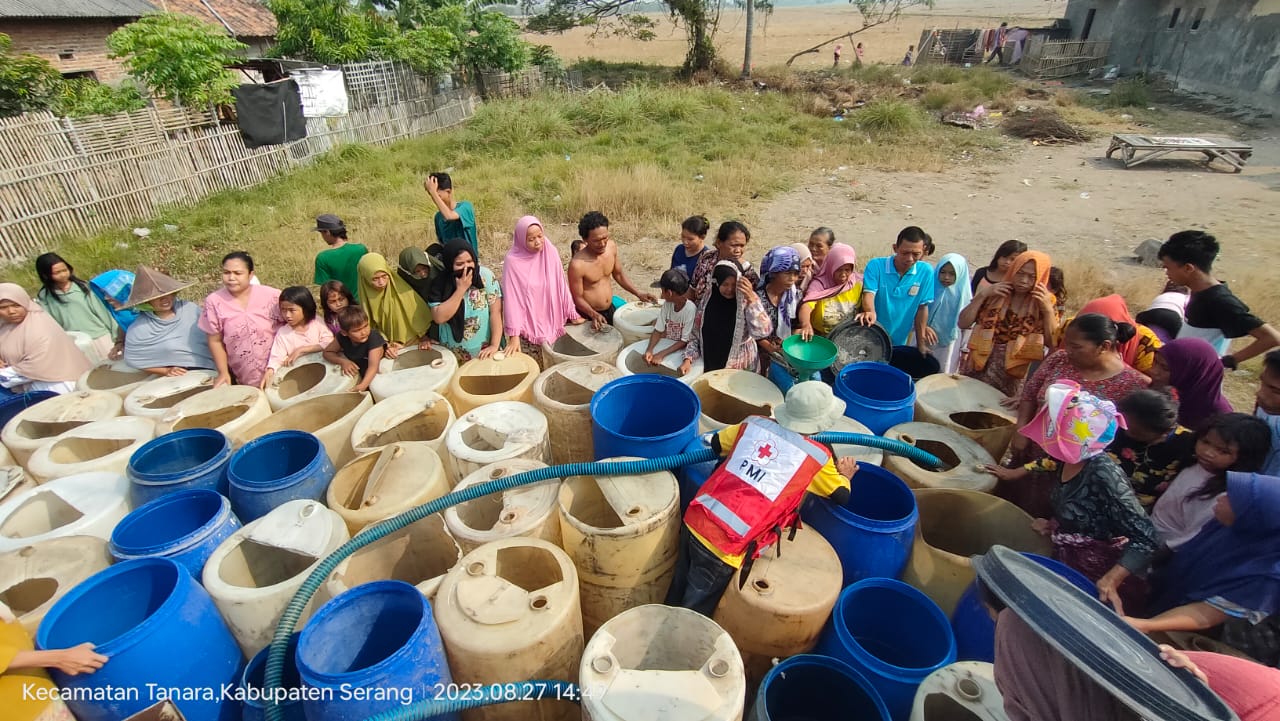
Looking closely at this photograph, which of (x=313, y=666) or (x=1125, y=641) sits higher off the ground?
(x=1125, y=641)

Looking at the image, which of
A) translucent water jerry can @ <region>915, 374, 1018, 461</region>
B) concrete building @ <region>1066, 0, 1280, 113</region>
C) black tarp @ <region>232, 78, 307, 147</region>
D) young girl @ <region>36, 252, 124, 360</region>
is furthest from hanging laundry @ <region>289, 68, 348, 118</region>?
concrete building @ <region>1066, 0, 1280, 113</region>

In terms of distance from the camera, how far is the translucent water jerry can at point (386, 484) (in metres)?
2.70

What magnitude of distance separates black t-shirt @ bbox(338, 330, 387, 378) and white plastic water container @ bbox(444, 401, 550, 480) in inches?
39.2

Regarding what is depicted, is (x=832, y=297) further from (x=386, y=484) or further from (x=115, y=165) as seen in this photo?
(x=115, y=165)

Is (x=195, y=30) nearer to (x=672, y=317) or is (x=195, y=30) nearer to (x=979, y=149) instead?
(x=672, y=317)

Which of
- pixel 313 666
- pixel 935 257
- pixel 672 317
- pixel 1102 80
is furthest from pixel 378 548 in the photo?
pixel 1102 80

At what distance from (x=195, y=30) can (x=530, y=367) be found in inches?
492

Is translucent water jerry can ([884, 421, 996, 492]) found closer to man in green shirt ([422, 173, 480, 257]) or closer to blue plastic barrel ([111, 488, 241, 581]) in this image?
blue plastic barrel ([111, 488, 241, 581])

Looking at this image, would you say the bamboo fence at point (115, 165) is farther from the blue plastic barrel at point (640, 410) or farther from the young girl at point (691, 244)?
the blue plastic barrel at point (640, 410)

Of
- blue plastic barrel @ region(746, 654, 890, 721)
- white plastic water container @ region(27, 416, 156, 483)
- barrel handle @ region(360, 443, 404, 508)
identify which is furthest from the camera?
white plastic water container @ region(27, 416, 156, 483)

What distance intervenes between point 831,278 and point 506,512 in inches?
105

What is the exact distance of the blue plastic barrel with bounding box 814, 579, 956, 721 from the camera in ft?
6.83

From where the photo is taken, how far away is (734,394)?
3.44 m

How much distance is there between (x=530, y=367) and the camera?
3994 millimetres
